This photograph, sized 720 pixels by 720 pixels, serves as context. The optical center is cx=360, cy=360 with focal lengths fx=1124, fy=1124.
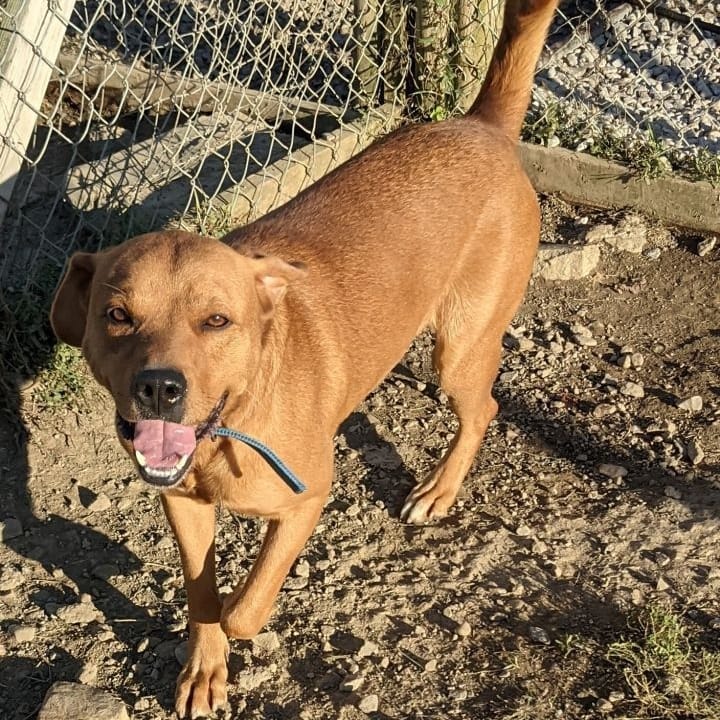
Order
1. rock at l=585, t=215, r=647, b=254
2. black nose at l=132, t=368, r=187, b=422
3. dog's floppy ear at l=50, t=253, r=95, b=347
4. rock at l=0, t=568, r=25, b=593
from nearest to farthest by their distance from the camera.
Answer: black nose at l=132, t=368, r=187, b=422, dog's floppy ear at l=50, t=253, r=95, b=347, rock at l=0, t=568, r=25, b=593, rock at l=585, t=215, r=647, b=254

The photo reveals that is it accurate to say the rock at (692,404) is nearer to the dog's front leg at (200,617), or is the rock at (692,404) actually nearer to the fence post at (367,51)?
the dog's front leg at (200,617)

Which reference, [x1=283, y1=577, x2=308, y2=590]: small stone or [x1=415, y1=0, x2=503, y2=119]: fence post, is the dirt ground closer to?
[x1=283, y1=577, x2=308, y2=590]: small stone

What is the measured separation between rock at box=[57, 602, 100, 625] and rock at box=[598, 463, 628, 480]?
216 cm

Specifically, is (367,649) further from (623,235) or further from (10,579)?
(623,235)

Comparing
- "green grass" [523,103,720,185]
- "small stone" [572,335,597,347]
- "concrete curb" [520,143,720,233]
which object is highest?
"green grass" [523,103,720,185]

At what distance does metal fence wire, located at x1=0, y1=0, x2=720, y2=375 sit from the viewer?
551 cm

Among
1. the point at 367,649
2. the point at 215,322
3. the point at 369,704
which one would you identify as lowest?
the point at 369,704

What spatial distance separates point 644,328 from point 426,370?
1.15 m

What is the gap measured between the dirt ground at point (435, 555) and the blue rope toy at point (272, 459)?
Result: 808 millimetres

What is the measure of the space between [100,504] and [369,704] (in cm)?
149

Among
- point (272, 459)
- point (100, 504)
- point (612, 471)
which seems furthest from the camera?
point (612, 471)

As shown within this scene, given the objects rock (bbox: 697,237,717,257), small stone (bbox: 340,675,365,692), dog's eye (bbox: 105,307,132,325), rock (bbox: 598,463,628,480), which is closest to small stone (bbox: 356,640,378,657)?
small stone (bbox: 340,675,365,692)

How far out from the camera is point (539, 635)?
3949 mm

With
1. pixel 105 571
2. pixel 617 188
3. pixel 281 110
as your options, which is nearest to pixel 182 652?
pixel 105 571
